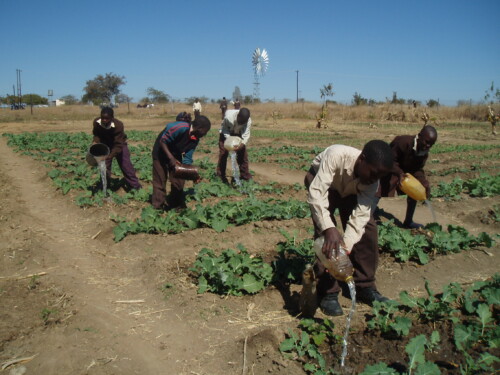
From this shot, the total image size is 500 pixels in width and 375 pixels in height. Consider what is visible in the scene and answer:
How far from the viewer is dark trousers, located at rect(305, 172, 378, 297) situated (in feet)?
11.0

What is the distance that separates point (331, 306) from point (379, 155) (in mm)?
1404

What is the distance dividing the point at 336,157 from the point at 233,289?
5.34ft

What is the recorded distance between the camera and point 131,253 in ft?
15.6

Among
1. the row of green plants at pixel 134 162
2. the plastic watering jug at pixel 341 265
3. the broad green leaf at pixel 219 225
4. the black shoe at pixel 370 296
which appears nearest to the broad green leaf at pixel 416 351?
the plastic watering jug at pixel 341 265

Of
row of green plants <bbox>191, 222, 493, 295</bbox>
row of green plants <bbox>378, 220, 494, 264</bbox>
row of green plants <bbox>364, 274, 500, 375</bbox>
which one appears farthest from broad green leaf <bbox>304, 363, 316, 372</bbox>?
row of green plants <bbox>378, 220, 494, 264</bbox>

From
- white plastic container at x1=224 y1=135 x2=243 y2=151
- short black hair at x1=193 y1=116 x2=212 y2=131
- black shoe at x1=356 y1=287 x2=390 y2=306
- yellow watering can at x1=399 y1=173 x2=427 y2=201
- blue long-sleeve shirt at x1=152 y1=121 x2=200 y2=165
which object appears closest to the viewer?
black shoe at x1=356 y1=287 x2=390 y2=306

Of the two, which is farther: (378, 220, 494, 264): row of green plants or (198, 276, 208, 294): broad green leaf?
(378, 220, 494, 264): row of green plants

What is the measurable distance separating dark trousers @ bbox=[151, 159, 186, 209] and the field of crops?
0.37m

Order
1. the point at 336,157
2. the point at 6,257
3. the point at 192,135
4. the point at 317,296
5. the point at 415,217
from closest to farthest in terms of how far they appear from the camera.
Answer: the point at 336,157
the point at 317,296
the point at 6,257
the point at 192,135
the point at 415,217

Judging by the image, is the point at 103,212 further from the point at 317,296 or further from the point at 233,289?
the point at 317,296

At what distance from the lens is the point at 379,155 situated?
264 cm

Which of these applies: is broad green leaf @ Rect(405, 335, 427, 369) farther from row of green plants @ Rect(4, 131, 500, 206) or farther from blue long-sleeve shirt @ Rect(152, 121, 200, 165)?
row of green plants @ Rect(4, 131, 500, 206)

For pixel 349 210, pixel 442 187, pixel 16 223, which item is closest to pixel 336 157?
pixel 349 210

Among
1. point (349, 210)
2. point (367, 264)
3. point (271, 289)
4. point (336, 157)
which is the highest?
point (336, 157)
